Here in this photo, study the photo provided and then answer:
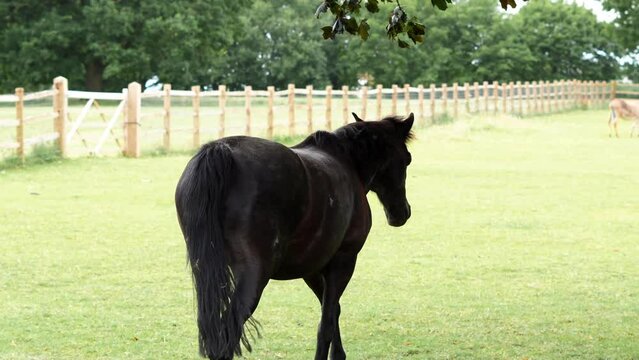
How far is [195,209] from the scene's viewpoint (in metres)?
4.96

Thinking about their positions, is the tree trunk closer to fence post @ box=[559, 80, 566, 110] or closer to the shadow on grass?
fence post @ box=[559, 80, 566, 110]

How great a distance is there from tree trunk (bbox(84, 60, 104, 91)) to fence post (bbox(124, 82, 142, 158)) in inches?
1212

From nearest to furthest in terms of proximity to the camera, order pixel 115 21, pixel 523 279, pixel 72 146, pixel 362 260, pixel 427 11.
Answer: pixel 523 279, pixel 362 260, pixel 72 146, pixel 115 21, pixel 427 11

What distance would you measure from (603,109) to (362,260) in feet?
166

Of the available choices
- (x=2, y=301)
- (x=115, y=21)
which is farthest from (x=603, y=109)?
(x=2, y=301)

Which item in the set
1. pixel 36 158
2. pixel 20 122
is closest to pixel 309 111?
pixel 36 158

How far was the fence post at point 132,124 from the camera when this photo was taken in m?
21.9

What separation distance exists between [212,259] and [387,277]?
482 centimetres

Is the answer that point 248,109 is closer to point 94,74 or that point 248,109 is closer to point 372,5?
point 372,5

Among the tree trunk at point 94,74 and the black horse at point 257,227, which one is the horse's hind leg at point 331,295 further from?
the tree trunk at point 94,74

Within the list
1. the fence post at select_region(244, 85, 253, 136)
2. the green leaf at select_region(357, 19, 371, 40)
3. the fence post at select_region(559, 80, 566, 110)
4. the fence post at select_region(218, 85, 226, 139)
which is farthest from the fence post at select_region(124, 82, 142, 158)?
the fence post at select_region(559, 80, 566, 110)

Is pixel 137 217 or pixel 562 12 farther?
pixel 562 12

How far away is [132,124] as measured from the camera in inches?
865

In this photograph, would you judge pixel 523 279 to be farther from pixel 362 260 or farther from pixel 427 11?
pixel 427 11
